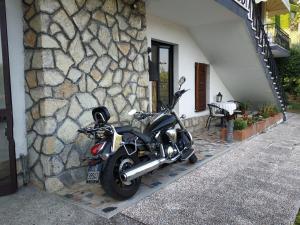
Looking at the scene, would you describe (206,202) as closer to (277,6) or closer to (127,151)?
(127,151)

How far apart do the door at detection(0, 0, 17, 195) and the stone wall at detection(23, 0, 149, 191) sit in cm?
27

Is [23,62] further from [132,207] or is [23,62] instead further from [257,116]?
[257,116]

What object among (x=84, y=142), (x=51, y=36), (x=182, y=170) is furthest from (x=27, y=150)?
(x=182, y=170)

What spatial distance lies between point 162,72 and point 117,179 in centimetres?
432

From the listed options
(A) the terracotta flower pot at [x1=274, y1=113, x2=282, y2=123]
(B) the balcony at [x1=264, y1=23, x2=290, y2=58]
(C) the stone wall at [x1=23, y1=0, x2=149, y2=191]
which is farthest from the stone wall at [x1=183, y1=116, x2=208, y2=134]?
(B) the balcony at [x1=264, y1=23, x2=290, y2=58]

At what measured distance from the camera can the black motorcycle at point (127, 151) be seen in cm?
330

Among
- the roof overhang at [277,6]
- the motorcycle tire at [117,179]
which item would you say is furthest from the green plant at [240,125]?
the roof overhang at [277,6]

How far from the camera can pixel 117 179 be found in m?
3.47

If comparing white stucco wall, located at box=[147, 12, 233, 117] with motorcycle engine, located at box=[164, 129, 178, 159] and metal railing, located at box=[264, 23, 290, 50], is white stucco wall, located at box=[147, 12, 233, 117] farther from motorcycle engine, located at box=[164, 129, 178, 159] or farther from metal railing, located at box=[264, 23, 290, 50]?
metal railing, located at box=[264, 23, 290, 50]

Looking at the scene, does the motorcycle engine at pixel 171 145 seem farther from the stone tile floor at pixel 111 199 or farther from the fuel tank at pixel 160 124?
Result: the stone tile floor at pixel 111 199

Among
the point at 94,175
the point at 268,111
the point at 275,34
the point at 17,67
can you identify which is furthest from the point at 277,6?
the point at 94,175

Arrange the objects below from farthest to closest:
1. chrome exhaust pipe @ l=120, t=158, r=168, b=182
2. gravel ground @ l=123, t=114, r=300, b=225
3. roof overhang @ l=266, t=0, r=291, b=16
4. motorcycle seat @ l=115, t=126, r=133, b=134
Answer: roof overhang @ l=266, t=0, r=291, b=16
motorcycle seat @ l=115, t=126, r=133, b=134
chrome exhaust pipe @ l=120, t=158, r=168, b=182
gravel ground @ l=123, t=114, r=300, b=225

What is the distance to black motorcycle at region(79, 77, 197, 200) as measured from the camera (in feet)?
10.8

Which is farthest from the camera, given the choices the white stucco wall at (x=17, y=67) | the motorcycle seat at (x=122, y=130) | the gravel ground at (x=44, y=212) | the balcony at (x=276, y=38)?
the balcony at (x=276, y=38)
